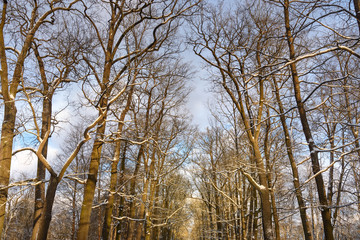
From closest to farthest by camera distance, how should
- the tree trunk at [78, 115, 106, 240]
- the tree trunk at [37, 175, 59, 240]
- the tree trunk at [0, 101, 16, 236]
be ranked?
1. the tree trunk at [0, 101, 16, 236]
2. the tree trunk at [37, 175, 59, 240]
3. the tree trunk at [78, 115, 106, 240]

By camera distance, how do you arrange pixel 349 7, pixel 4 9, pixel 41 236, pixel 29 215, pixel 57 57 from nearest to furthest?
pixel 349 7 → pixel 41 236 → pixel 4 9 → pixel 57 57 → pixel 29 215

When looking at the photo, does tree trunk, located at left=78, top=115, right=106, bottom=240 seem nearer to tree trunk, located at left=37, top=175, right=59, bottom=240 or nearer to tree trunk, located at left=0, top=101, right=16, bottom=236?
tree trunk, located at left=37, top=175, right=59, bottom=240

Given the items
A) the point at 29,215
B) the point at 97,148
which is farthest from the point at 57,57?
the point at 29,215

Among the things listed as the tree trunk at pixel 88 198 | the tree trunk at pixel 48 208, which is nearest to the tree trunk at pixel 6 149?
the tree trunk at pixel 48 208

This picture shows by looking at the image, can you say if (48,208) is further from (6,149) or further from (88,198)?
(6,149)

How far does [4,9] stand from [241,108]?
866 centimetres

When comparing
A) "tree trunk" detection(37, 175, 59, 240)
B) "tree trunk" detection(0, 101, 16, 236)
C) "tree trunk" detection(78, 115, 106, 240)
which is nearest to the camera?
"tree trunk" detection(0, 101, 16, 236)

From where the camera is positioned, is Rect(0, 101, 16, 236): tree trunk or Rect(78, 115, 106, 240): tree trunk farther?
Rect(78, 115, 106, 240): tree trunk

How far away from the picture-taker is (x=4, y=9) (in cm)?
720

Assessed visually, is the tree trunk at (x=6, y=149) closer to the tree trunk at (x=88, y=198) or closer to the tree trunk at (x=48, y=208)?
the tree trunk at (x=48, y=208)

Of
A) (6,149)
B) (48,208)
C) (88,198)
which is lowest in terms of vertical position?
(48,208)

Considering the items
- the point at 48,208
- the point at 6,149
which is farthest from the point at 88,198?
the point at 6,149

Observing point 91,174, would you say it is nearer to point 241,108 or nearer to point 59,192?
point 241,108

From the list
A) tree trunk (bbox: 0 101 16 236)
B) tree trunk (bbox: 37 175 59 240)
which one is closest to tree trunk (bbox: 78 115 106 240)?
tree trunk (bbox: 37 175 59 240)
